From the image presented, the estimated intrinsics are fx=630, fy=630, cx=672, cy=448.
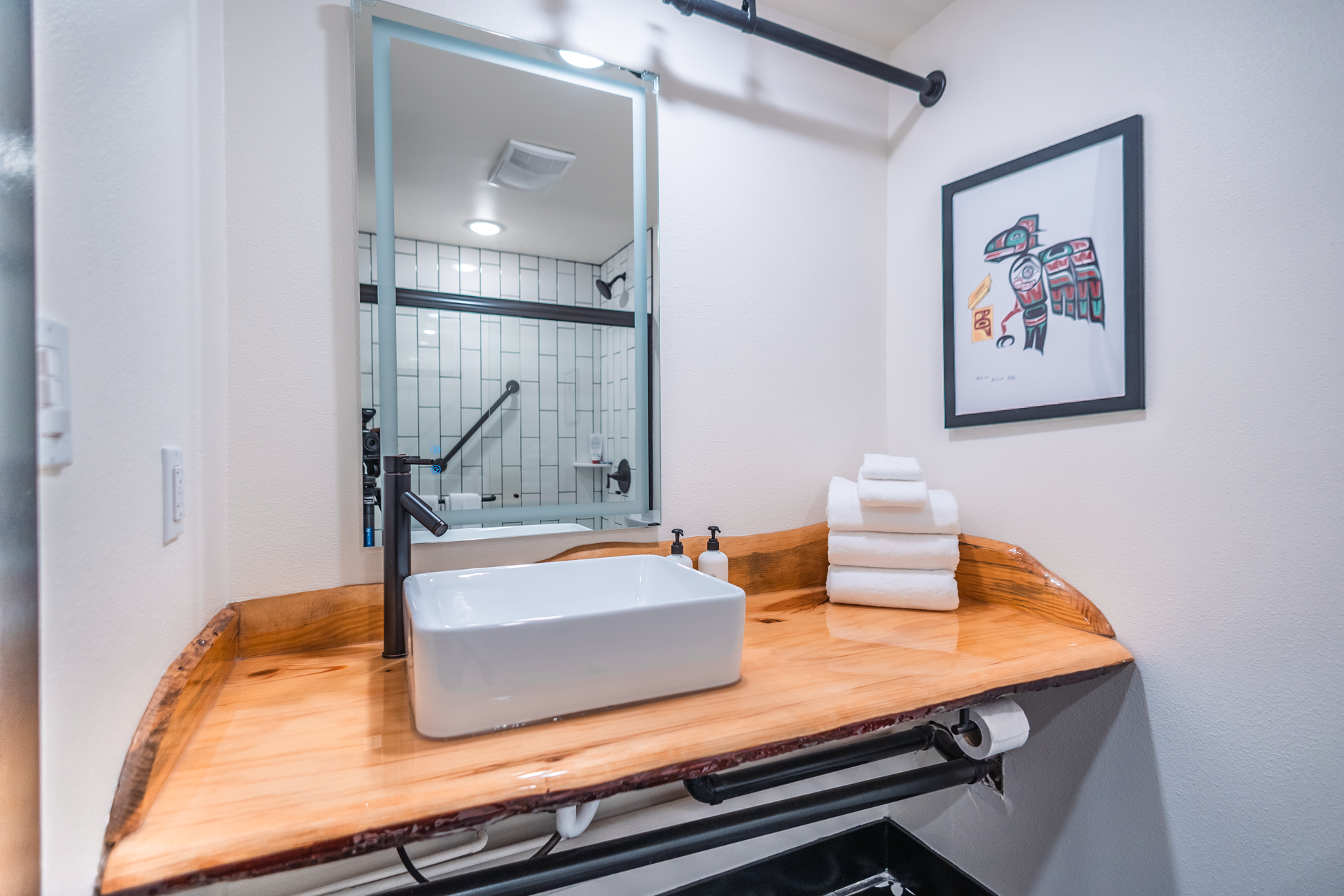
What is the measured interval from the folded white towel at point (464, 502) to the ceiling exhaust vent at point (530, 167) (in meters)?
0.58

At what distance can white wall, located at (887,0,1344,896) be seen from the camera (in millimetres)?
926

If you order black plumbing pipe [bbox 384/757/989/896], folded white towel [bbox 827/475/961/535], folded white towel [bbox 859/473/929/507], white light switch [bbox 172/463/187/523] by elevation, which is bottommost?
black plumbing pipe [bbox 384/757/989/896]

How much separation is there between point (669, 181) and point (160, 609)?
1140 millimetres

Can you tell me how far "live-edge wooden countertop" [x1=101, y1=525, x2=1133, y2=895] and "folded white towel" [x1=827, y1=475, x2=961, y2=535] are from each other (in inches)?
6.8

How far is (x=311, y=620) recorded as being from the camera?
1058 millimetres

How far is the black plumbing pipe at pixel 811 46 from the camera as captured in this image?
124cm

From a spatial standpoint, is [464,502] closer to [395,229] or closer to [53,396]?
[395,229]

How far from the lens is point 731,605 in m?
0.88

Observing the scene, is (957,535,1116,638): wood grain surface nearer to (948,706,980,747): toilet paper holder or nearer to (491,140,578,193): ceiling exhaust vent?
(948,706,980,747): toilet paper holder

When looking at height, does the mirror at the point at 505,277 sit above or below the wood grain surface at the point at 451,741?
above

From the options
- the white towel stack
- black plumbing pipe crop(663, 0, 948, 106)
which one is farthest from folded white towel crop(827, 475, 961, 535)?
black plumbing pipe crop(663, 0, 948, 106)

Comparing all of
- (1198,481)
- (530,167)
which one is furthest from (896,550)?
(530,167)

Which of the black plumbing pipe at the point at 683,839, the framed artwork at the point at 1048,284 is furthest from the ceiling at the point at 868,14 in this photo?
the black plumbing pipe at the point at 683,839

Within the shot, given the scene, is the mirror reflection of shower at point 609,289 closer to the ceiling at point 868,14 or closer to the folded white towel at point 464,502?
the folded white towel at point 464,502
